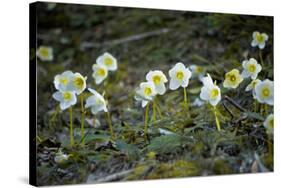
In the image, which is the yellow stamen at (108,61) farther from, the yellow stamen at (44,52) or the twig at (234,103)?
the twig at (234,103)

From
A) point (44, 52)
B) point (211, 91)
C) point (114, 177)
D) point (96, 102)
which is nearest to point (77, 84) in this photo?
point (96, 102)

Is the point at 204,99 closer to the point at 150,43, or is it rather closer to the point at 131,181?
the point at 131,181

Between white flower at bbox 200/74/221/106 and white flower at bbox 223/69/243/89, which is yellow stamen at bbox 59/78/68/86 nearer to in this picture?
white flower at bbox 200/74/221/106

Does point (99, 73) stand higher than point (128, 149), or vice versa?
point (99, 73)

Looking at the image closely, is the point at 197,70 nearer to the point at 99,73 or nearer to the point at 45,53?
the point at 99,73

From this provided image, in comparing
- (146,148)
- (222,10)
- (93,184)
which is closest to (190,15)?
(222,10)

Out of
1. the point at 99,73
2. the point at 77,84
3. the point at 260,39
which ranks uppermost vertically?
the point at 260,39
